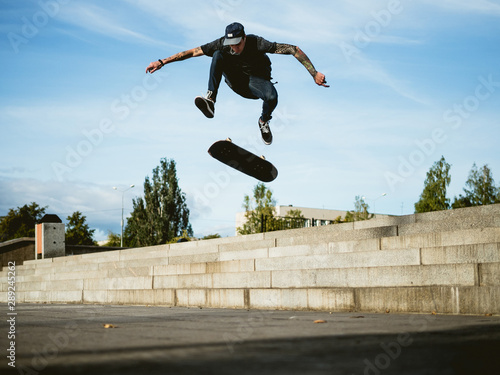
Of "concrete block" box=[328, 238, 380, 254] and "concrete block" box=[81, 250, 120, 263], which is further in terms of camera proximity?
"concrete block" box=[81, 250, 120, 263]

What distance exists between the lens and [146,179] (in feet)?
199

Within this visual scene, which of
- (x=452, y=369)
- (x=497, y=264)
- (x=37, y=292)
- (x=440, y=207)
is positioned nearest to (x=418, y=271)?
(x=497, y=264)

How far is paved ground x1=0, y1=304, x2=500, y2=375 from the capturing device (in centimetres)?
278

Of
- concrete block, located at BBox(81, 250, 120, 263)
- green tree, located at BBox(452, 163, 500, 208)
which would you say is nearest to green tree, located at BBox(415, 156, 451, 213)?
green tree, located at BBox(452, 163, 500, 208)

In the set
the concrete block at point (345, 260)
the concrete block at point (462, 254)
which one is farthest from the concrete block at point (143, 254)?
the concrete block at point (462, 254)

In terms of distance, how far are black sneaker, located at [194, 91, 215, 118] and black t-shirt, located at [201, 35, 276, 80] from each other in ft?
1.90

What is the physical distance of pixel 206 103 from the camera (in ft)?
28.2

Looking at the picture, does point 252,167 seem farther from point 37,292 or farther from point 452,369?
point 37,292

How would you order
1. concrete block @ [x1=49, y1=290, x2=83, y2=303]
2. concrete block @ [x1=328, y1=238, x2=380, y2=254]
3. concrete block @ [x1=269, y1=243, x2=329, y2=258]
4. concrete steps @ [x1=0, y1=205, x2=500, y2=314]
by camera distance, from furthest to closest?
1. concrete block @ [x1=49, y1=290, x2=83, y2=303]
2. concrete block @ [x1=269, y1=243, x2=329, y2=258]
3. concrete block @ [x1=328, y1=238, x2=380, y2=254]
4. concrete steps @ [x1=0, y1=205, x2=500, y2=314]

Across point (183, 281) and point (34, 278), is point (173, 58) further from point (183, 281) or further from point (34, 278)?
point (34, 278)

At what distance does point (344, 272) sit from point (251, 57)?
356 cm

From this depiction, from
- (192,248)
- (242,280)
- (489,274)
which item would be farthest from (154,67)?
(192,248)

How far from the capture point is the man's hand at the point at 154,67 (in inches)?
356

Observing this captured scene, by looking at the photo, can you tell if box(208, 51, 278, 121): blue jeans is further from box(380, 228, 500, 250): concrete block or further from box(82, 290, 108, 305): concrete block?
box(82, 290, 108, 305): concrete block
